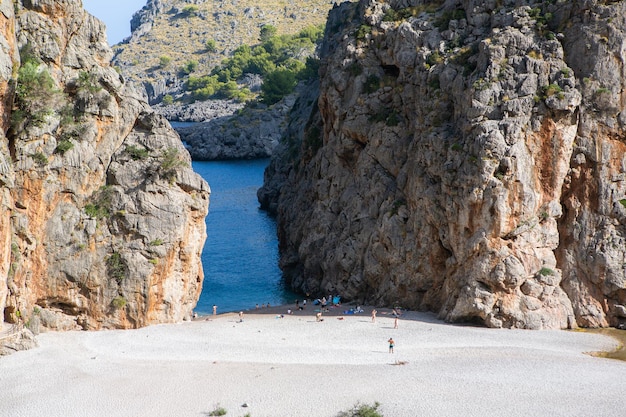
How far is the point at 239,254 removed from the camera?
→ 77438mm

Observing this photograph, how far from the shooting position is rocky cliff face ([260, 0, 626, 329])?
1821 inches

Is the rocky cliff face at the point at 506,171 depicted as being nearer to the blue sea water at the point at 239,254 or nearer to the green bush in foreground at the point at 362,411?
the blue sea water at the point at 239,254

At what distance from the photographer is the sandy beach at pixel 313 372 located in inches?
1373

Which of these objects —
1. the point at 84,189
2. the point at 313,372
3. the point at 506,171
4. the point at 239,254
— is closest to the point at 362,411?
the point at 313,372

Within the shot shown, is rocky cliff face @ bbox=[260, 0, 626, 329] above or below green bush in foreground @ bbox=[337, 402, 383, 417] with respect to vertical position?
→ above

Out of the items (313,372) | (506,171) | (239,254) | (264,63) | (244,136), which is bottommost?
(239,254)

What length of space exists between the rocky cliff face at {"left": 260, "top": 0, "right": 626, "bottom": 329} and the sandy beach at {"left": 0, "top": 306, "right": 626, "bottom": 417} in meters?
3.24

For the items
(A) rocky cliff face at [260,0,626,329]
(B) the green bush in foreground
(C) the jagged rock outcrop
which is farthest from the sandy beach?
(C) the jagged rock outcrop

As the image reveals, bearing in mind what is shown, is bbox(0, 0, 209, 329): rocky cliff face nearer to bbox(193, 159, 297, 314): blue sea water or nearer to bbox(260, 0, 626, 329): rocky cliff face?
bbox(193, 159, 297, 314): blue sea water

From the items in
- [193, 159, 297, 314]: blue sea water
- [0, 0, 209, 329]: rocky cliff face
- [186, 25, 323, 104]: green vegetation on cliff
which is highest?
[186, 25, 323, 104]: green vegetation on cliff

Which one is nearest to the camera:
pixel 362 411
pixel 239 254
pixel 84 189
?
pixel 362 411

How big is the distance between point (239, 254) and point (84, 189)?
3335cm

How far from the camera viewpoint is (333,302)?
184 feet

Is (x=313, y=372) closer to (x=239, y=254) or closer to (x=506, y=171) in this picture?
(x=506, y=171)
